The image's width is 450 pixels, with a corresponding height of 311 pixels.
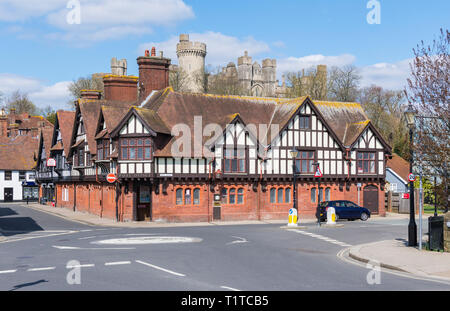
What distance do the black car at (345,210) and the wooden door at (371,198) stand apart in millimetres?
5077

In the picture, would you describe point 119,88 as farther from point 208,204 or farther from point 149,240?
point 149,240

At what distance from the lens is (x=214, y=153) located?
38.8 m

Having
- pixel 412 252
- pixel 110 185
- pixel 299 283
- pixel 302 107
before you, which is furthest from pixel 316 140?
pixel 299 283

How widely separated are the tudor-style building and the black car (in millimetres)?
3782

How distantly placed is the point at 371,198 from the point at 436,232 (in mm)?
25677

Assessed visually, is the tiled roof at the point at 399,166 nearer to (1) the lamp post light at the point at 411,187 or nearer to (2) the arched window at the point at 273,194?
(2) the arched window at the point at 273,194

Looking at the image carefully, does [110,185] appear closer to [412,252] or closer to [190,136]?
[190,136]

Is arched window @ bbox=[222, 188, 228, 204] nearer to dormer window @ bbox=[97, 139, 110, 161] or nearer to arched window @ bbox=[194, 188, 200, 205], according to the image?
arched window @ bbox=[194, 188, 200, 205]

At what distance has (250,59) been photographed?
141m

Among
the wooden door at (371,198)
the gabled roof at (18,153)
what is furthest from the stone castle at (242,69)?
the wooden door at (371,198)

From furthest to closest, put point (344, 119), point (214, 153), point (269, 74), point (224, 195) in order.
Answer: point (269, 74) < point (344, 119) < point (224, 195) < point (214, 153)

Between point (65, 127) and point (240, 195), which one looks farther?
point (65, 127)

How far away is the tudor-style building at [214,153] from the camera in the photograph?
37594 millimetres

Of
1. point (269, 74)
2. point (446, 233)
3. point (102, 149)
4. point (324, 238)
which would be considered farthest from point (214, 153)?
point (269, 74)
